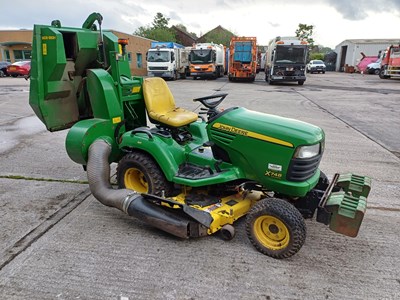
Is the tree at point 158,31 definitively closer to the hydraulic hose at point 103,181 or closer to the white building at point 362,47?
the white building at point 362,47

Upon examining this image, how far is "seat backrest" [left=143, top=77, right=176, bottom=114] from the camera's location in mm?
3715

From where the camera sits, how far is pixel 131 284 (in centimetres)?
235

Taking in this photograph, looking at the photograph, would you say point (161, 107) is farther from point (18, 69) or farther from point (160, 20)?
point (160, 20)

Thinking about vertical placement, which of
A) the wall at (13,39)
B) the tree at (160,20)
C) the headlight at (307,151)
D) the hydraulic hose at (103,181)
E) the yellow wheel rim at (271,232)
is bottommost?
the yellow wheel rim at (271,232)

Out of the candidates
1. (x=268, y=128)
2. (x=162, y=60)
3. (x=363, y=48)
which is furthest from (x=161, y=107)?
(x=363, y=48)

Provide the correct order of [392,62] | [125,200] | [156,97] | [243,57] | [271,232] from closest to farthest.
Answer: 1. [271,232]
2. [125,200]
3. [156,97]
4. [243,57]
5. [392,62]

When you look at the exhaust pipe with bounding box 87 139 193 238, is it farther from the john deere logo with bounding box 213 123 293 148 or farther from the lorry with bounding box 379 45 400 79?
the lorry with bounding box 379 45 400 79

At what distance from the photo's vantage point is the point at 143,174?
337cm

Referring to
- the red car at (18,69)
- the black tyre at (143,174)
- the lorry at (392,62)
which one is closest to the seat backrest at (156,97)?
the black tyre at (143,174)

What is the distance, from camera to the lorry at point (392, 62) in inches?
938

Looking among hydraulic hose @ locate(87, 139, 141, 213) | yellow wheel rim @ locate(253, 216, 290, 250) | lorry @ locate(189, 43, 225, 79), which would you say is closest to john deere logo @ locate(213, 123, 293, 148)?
yellow wheel rim @ locate(253, 216, 290, 250)

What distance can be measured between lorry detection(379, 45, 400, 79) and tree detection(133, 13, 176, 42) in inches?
1375

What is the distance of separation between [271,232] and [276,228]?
7 cm

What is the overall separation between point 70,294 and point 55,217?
1.26 metres
